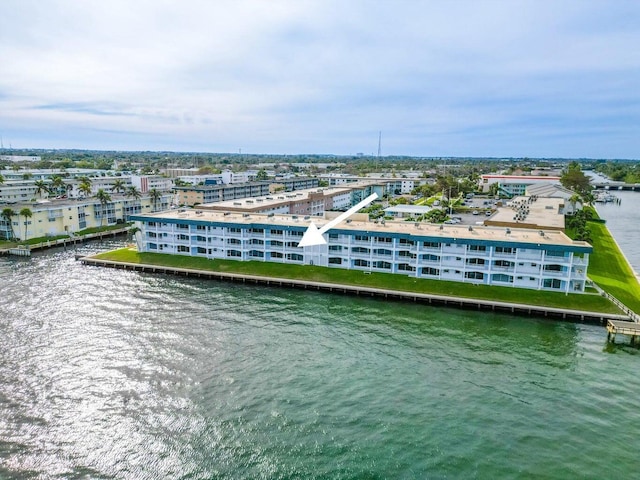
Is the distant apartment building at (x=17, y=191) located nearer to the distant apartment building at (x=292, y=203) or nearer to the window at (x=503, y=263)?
the distant apartment building at (x=292, y=203)

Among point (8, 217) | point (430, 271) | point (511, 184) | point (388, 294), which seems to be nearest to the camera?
point (388, 294)

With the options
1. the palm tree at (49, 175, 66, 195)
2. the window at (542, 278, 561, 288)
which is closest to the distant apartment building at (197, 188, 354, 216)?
the window at (542, 278, 561, 288)

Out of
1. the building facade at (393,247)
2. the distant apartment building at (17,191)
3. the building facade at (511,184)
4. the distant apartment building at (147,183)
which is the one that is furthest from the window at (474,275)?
the building facade at (511,184)

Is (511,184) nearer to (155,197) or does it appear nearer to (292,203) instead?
(292,203)

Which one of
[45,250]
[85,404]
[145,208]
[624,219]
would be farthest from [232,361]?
[624,219]

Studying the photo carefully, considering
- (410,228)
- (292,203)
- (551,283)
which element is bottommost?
(551,283)

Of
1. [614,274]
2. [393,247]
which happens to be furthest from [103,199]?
[614,274]

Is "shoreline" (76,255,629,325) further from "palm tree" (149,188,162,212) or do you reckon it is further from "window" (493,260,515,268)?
"palm tree" (149,188,162,212)
